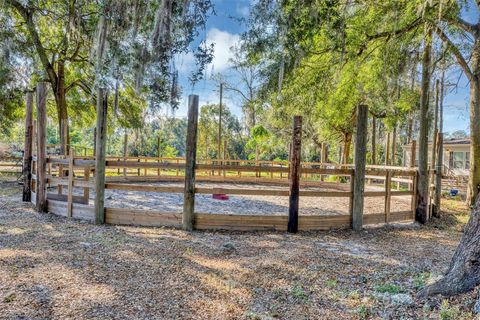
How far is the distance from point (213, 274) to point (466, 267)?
7.16 ft

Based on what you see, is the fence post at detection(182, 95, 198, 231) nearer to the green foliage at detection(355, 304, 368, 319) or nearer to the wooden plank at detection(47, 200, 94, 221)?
the wooden plank at detection(47, 200, 94, 221)

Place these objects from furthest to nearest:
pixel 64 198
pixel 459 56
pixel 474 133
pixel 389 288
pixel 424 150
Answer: pixel 474 133
pixel 459 56
pixel 424 150
pixel 64 198
pixel 389 288

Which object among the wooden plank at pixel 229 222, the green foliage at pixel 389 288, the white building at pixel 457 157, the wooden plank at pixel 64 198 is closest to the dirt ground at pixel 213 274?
the green foliage at pixel 389 288

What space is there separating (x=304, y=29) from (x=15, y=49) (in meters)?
8.82

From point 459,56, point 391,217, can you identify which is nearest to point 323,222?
point 391,217

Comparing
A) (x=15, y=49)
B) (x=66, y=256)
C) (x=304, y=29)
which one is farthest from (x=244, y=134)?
(x=66, y=256)

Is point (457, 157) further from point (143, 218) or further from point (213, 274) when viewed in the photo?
point (213, 274)

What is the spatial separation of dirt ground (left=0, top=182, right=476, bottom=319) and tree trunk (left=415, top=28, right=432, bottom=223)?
1.32 metres

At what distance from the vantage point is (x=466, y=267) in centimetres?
241

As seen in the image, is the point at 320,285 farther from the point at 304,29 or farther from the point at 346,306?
the point at 304,29

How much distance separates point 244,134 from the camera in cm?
2692

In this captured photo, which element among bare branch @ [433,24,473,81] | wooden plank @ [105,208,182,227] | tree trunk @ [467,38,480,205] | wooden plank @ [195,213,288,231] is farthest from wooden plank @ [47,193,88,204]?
tree trunk @ [467,38,480,205]

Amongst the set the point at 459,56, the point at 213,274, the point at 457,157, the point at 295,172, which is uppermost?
the point at 459,56

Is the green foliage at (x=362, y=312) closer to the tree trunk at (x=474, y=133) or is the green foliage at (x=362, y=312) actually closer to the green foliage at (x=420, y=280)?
the green foliage at (x=420, y=280)
